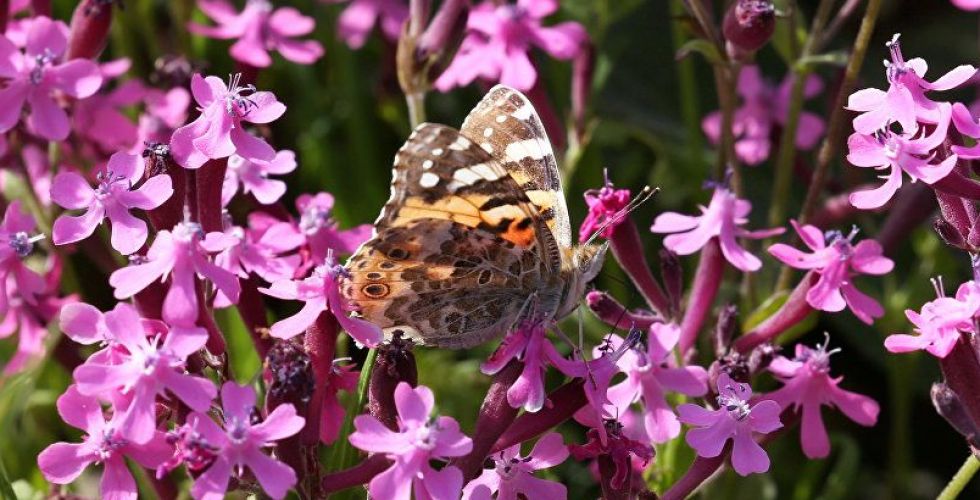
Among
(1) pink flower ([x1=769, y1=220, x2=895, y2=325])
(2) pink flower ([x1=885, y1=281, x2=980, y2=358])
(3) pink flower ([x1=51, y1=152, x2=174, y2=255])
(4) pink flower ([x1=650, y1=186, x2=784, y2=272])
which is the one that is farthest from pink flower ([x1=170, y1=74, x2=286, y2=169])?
(2) pink flower ([x1=885, y1=281, x2=980, y2=358])

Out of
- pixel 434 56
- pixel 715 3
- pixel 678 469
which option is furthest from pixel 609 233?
pixel 715 3

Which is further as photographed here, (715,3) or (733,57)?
(715,3)

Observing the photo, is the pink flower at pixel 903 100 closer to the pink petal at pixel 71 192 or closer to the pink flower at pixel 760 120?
the pink flower at pixel 760 120

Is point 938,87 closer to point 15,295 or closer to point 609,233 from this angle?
point 609,233

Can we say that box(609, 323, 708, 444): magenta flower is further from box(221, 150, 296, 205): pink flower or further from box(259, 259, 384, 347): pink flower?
box(221, 150, 296, 205): pink flower

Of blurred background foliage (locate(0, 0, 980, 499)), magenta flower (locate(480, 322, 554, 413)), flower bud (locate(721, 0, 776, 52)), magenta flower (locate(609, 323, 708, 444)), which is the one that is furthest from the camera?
blurred background foliage (locate(0, 0, 980, 499))

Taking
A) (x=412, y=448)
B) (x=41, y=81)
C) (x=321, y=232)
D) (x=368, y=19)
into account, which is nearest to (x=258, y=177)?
(x=321, y=232)
